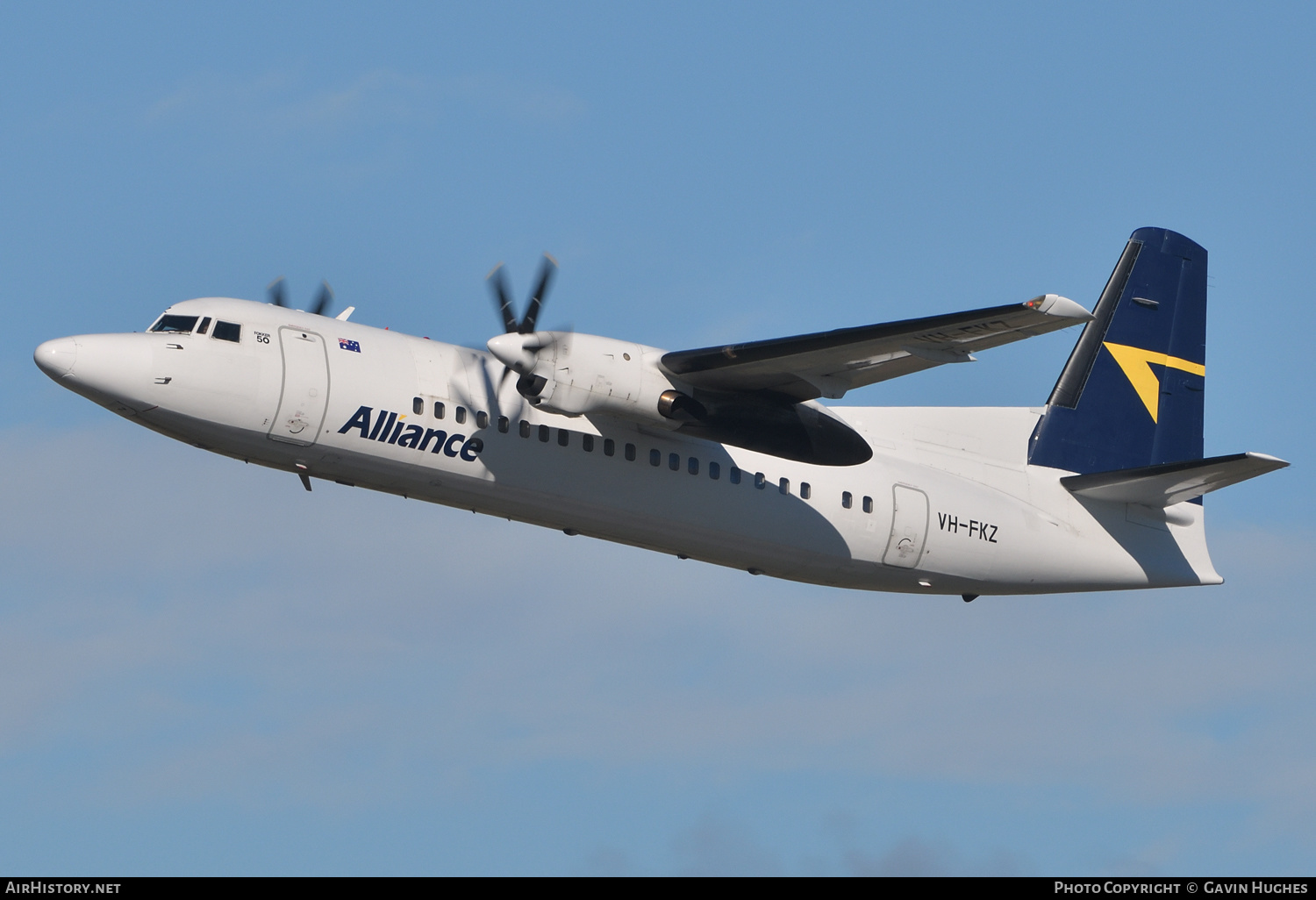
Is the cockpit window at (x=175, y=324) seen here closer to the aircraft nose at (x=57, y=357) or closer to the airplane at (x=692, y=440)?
the airplane at (x=692, y=440)

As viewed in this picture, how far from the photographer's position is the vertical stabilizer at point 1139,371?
88.6ft

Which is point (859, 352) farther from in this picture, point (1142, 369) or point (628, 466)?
point (1142, 369)

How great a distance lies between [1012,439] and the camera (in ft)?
85.6

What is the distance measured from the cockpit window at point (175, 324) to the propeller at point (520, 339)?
3.81 meters

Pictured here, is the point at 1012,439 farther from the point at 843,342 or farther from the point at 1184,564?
the point at 843,342

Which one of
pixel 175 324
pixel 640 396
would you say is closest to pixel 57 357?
pixel 175 324

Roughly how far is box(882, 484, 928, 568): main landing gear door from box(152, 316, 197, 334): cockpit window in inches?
407

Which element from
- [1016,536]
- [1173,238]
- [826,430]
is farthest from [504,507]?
[1173,238]

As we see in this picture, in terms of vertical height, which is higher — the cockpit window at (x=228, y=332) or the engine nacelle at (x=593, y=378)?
the cockpit window at (x=228, y=332)

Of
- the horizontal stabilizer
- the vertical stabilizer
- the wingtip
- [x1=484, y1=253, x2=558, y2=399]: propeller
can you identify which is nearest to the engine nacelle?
[x1=484, y1=253, x2=558, y2=399]: propeller

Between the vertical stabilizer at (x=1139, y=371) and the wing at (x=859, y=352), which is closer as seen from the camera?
the wing at (x=859, y=352)

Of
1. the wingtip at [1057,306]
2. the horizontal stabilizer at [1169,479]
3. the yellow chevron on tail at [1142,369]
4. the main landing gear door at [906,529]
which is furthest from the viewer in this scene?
the yellow chevron on tail at [1142,369]

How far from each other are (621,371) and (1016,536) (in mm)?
7838

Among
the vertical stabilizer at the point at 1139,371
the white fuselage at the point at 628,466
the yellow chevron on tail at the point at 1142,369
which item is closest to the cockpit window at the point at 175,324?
the white fuselage at the point at 628,466
